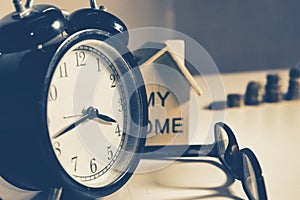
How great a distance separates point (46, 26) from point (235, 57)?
0.93m

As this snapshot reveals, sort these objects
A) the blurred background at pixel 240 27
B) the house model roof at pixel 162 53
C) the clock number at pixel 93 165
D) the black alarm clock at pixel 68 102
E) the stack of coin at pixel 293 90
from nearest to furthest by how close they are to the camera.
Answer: the black alarm clock at pixel 68 102, the clock number at pixel 93 165, the house model roof at pixel 162 53, the blurred background at pixel 240 27, the stack of coin at pixel 293 90

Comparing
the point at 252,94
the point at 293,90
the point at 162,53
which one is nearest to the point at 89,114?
the point at 162,53

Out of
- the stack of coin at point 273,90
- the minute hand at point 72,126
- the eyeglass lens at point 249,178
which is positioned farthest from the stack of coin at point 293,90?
the minute hand at point 72,126

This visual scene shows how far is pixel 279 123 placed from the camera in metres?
1.25

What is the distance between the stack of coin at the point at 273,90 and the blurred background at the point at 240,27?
8 centimetres

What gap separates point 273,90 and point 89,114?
841 mm

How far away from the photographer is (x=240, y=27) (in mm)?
1470

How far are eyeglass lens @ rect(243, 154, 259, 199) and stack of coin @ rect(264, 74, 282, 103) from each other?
0.64 meters

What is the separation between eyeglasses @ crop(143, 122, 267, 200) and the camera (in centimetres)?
79

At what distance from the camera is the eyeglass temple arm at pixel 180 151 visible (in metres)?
0.98

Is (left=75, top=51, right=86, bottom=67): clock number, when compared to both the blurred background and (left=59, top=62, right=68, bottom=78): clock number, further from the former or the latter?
the blurred background

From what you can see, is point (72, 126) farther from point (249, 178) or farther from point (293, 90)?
point (293, 90)

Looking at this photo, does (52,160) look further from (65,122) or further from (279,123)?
(279,123)

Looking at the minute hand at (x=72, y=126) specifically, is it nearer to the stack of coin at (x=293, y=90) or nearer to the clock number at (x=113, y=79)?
the clock number at (x=113, y=79)
